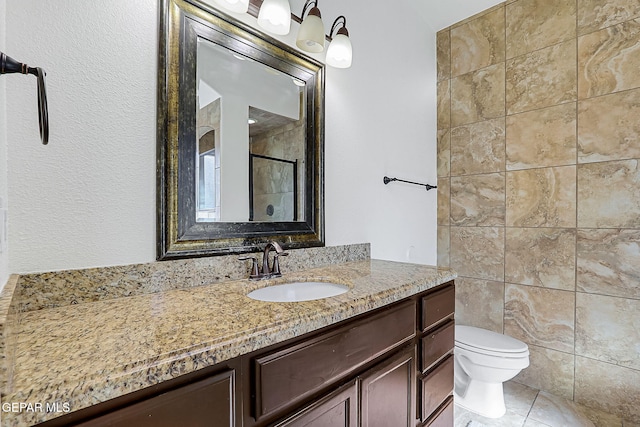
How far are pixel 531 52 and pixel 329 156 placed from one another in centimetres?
161

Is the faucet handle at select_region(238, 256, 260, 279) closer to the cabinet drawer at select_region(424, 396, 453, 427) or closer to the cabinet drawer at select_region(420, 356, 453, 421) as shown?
the cabinet drawer at select_region(420, 356, 453, 421)

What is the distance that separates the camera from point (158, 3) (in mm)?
1038

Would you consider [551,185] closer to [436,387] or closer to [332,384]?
[436,387]

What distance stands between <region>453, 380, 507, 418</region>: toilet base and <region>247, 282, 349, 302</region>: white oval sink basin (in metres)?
1.28

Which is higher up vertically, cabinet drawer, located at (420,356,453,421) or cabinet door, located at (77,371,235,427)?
cabinet door, located at (77,371,235,427)

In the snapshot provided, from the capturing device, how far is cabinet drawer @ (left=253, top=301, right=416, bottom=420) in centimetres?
71

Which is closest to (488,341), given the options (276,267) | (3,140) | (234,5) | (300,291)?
(300,291)

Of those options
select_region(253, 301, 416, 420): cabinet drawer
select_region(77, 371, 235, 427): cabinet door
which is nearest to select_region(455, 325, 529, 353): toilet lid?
select_region(253, 301, 416, 420): cabinet drawer

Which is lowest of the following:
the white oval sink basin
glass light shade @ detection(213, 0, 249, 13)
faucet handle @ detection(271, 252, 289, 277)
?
the white oval sink basin

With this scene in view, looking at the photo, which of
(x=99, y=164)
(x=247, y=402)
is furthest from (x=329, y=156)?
(x=247, y=402)

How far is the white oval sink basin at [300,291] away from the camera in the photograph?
46.8 inches

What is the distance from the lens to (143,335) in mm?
643

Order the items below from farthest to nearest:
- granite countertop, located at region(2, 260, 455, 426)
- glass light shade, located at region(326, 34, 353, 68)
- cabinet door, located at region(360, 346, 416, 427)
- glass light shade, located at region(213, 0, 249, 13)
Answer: glass light shade, located at region(326, 34, 353, 68), glass light shade, located at region(213, 0, 249, 13), cabinet door, located at region(360, 346, 416, 427), granite countertop, located at region(2, 260, 455, 426)

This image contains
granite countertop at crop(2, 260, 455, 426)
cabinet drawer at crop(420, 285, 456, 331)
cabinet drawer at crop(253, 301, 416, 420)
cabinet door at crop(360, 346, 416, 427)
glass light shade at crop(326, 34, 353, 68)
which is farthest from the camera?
glass light shade at crop(326, 34, 353, 68)
